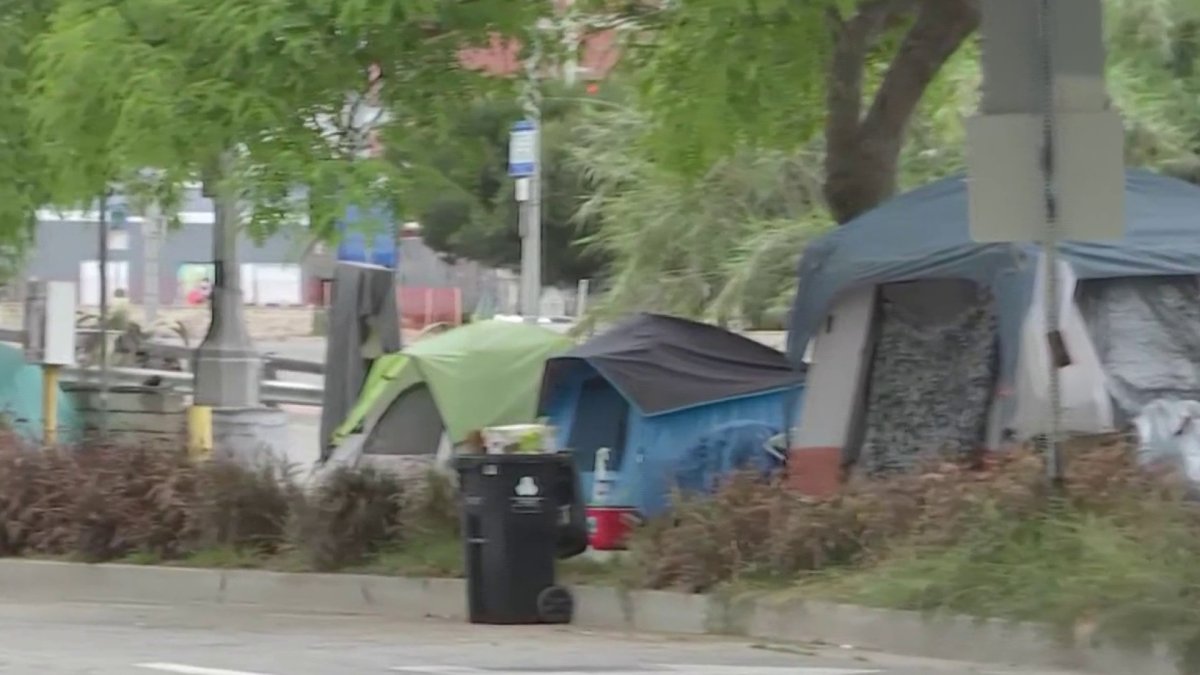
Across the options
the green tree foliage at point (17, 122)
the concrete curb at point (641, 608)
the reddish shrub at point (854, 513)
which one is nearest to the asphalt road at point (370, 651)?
→ the concrete curb at point (641, 608)

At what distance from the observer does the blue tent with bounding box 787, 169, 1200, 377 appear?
42.3ft

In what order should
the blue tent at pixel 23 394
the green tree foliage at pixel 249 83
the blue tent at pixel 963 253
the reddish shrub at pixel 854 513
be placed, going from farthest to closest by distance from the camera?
the blue tent at pixel 23 394, the blue tent at pixel 963 253, the green tree foliage at pixel 249 83, the reddish shrub at pixel 854 513

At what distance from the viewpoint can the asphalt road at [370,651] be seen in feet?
31.8

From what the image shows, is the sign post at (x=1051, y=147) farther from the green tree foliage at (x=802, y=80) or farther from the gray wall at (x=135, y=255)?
the gray wall at (x=135, y=255)

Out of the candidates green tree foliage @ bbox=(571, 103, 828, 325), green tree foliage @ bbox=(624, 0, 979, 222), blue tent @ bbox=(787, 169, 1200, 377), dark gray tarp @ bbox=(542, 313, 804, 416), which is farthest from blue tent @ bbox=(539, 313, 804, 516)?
green tree foliage @ bbox=(571, 103, 828, 325)

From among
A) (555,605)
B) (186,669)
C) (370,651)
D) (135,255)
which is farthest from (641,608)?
(135,255)

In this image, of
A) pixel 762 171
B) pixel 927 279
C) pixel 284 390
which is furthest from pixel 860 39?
pixel 284 390

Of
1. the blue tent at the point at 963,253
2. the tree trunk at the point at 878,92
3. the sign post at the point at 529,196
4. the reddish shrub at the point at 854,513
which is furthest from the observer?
the sign post at the point at 529,196

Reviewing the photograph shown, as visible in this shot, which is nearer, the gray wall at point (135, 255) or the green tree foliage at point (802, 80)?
the green tree foliage at point (802, 80)

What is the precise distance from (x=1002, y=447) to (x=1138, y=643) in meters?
3.35

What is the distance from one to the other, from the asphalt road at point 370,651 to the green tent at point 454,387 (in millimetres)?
3566

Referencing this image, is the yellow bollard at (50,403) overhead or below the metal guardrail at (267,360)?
below

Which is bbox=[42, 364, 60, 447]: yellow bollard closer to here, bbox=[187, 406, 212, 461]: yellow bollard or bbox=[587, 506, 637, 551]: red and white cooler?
bbox=[187, 406, 212, 461]: yellow bollard

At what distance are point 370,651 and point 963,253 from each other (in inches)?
186
